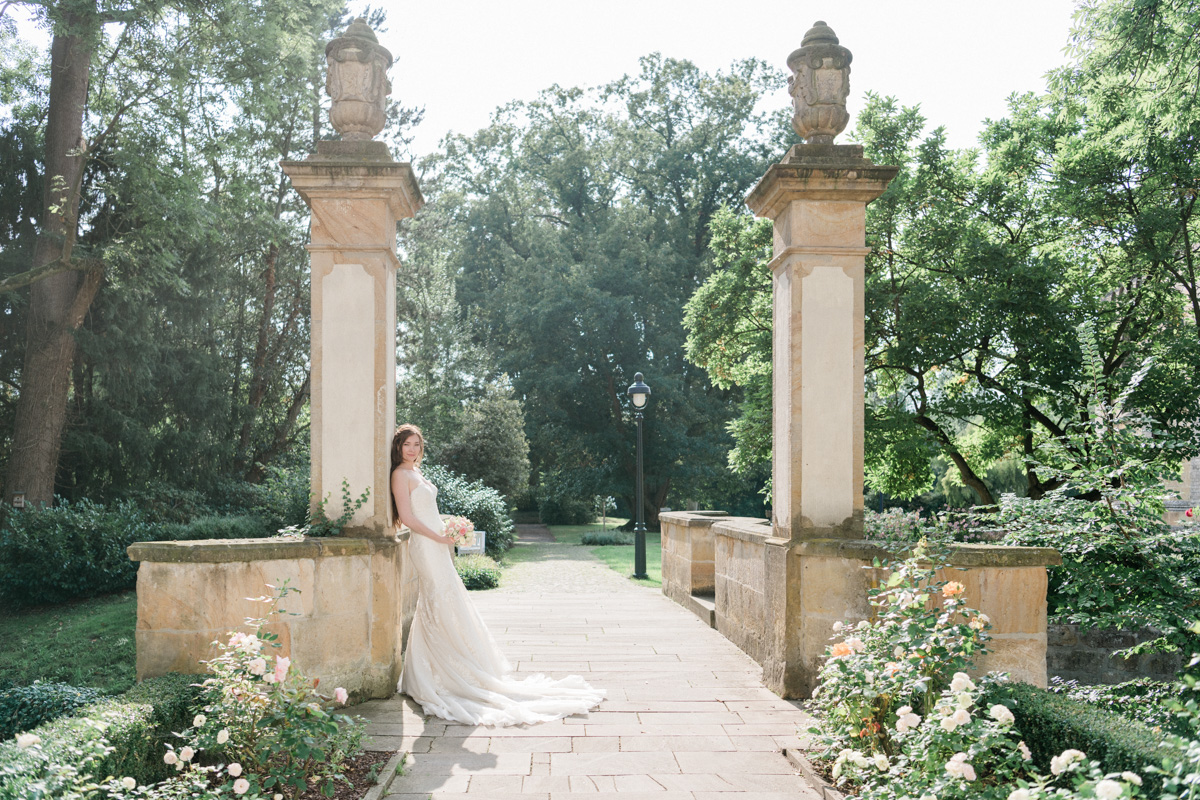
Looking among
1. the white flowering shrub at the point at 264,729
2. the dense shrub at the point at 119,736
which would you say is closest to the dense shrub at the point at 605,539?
the dense shrub at the point at 119,736

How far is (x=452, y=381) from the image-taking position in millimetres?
24609

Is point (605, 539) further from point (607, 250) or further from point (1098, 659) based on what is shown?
point (1098, 659)

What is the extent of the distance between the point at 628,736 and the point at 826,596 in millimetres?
1660

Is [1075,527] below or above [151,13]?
below

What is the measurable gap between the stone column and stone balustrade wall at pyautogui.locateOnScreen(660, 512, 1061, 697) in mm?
41

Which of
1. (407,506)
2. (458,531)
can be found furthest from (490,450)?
(407,506)

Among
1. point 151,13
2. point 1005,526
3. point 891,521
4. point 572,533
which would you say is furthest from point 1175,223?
point 572,533

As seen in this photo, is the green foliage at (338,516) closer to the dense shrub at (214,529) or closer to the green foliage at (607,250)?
the dense shrub at (214,529)

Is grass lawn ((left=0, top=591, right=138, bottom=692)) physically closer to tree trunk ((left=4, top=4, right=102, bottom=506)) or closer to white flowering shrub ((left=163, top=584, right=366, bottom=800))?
tree trunk ((left=4, top=4, right=102, bottom=506))

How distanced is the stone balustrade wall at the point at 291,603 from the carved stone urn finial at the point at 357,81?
278 centimetres

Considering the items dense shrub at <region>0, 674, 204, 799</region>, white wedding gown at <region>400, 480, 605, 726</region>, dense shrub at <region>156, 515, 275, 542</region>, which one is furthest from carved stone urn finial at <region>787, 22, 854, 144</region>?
dense shrub at <region>156, 515, 275, 542</region>

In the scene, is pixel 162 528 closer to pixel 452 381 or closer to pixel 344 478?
pixel 344 478

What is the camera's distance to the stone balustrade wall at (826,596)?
192 inches

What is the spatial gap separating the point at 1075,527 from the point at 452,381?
20336 mm
